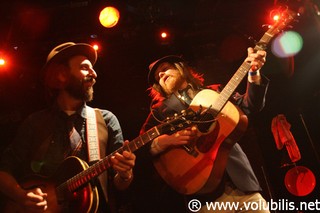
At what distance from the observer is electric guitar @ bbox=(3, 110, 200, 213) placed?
8.39ft

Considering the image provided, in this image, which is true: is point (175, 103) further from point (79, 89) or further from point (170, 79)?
point (79, 89)

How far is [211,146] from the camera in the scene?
287 centimetres

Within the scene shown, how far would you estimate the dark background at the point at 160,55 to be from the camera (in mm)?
5090

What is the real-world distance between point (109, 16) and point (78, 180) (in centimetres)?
326

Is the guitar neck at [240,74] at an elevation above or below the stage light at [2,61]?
below

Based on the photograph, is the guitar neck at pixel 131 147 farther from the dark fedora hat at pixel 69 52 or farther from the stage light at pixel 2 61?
the stage light at pixel 2 61

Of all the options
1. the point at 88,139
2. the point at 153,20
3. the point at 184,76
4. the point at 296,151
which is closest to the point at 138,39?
the point at 153,20

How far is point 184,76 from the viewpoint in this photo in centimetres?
374

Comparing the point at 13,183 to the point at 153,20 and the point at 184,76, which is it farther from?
the point at 153,20

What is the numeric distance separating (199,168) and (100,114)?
1.35 meters

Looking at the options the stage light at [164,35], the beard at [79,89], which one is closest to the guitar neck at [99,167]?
the beard at [79,89]

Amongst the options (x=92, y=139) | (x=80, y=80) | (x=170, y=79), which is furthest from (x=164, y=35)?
(x=92, y=139)

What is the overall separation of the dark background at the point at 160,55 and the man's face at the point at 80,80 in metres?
1.92

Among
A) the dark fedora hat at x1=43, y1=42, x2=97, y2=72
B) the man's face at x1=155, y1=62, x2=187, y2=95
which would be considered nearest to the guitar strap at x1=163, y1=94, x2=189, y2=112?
the man's face at x1=155, y1=62, x2=187, y2=95
